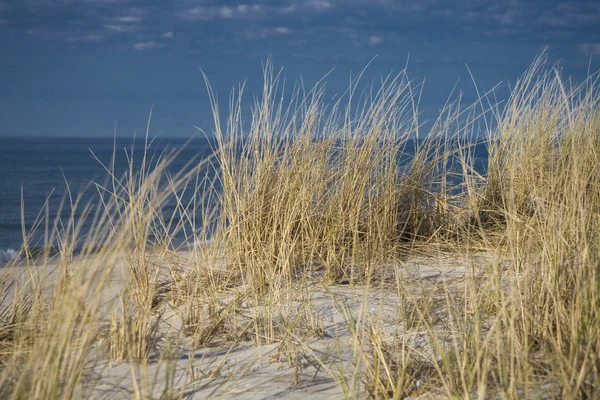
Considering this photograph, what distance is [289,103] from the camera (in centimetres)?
309

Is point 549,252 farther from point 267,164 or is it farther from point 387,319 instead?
point 267,164

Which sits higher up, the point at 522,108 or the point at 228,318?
the point at 522,108

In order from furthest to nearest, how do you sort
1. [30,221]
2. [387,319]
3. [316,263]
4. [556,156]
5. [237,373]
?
[30,221], [556,156], [316,263], [387,319], [237,373]

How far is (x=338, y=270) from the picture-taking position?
2670 millimetres

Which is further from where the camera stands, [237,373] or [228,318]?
[228,318]

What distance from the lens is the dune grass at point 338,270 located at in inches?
55.7

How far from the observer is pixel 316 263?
2.85 metres

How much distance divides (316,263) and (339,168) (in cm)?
57

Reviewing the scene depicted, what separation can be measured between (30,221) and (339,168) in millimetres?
7693

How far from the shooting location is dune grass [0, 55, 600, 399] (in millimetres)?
1414

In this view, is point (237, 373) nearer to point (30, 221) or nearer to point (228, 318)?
point (228, 318)

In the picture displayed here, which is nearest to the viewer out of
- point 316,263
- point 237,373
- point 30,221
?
point 237,373

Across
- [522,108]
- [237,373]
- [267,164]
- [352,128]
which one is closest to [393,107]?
[352,128]

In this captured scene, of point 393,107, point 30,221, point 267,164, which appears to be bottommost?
point 30,221
